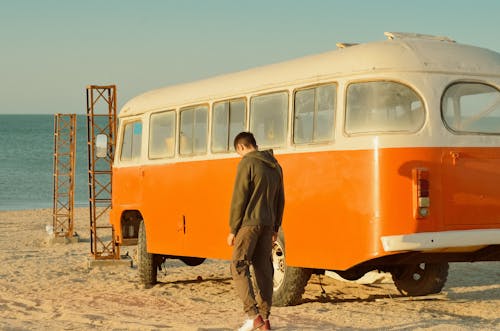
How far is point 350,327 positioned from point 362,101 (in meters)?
2.30

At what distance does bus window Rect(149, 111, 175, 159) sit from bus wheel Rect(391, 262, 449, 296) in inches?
145

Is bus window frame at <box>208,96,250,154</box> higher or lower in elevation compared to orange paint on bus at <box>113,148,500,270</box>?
higher

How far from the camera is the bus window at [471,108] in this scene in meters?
10.7

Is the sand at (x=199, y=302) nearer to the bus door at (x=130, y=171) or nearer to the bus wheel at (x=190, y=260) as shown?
the bus wheel at (x=190, y=260)

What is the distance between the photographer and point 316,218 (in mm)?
11258

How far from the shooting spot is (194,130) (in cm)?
1386

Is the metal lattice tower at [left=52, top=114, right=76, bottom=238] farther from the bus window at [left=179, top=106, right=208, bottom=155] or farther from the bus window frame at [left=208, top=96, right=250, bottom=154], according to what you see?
the bus window frame at [left=208, top=96, right=250, bottom=154]

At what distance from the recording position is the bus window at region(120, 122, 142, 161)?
15.8 m

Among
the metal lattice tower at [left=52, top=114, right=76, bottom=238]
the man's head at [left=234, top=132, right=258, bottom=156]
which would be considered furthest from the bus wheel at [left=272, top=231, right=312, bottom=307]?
the metal lattice tower at [left=52, top=114, right=76, bottom=238]

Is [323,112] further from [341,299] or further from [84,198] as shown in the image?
[84,198]

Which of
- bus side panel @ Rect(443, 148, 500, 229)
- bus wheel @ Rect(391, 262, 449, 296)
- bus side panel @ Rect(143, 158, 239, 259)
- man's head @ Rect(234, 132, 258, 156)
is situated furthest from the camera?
bus side panel @ Rect(143, 158, 239, 259)

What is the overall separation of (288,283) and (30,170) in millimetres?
86579

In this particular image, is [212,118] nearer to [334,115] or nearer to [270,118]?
[270,118]

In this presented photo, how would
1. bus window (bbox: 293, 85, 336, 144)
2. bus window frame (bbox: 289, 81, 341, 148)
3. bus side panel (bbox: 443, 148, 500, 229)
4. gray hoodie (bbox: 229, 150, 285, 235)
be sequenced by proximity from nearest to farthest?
gray hoodie (bbox: 229, 150, 285, 235), bus side panel (bbox: 443, 148, 500, 229), bus window frame (bbox: 289, 81, 341, 148), bus window (bbox: 293, 85, 336, 144)
